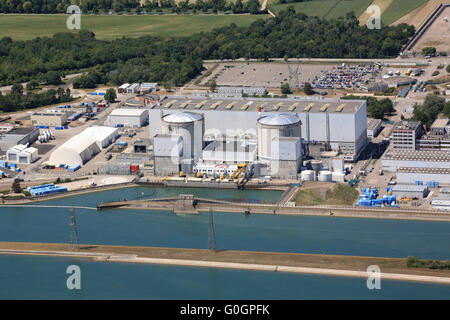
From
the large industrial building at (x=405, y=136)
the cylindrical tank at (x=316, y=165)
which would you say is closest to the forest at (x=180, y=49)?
the large industrial building at (x=405, y=136)

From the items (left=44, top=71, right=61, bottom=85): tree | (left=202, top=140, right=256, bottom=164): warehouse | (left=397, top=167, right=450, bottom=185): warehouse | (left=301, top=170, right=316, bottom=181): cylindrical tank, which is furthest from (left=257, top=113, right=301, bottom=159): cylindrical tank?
(left=44, top=71, right=61, bottom=85): tree

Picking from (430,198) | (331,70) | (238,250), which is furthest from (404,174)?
(331,70)

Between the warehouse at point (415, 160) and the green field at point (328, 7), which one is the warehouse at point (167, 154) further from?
the green field at point (328, 7)

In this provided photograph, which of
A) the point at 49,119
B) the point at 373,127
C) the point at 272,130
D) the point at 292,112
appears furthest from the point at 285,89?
the point at 272,130

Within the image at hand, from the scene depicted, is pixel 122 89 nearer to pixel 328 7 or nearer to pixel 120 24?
pixel 120 24

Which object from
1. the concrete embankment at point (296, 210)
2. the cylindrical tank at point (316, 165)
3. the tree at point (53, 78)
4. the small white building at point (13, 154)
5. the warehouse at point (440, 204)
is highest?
the tree at point (53, 78)
